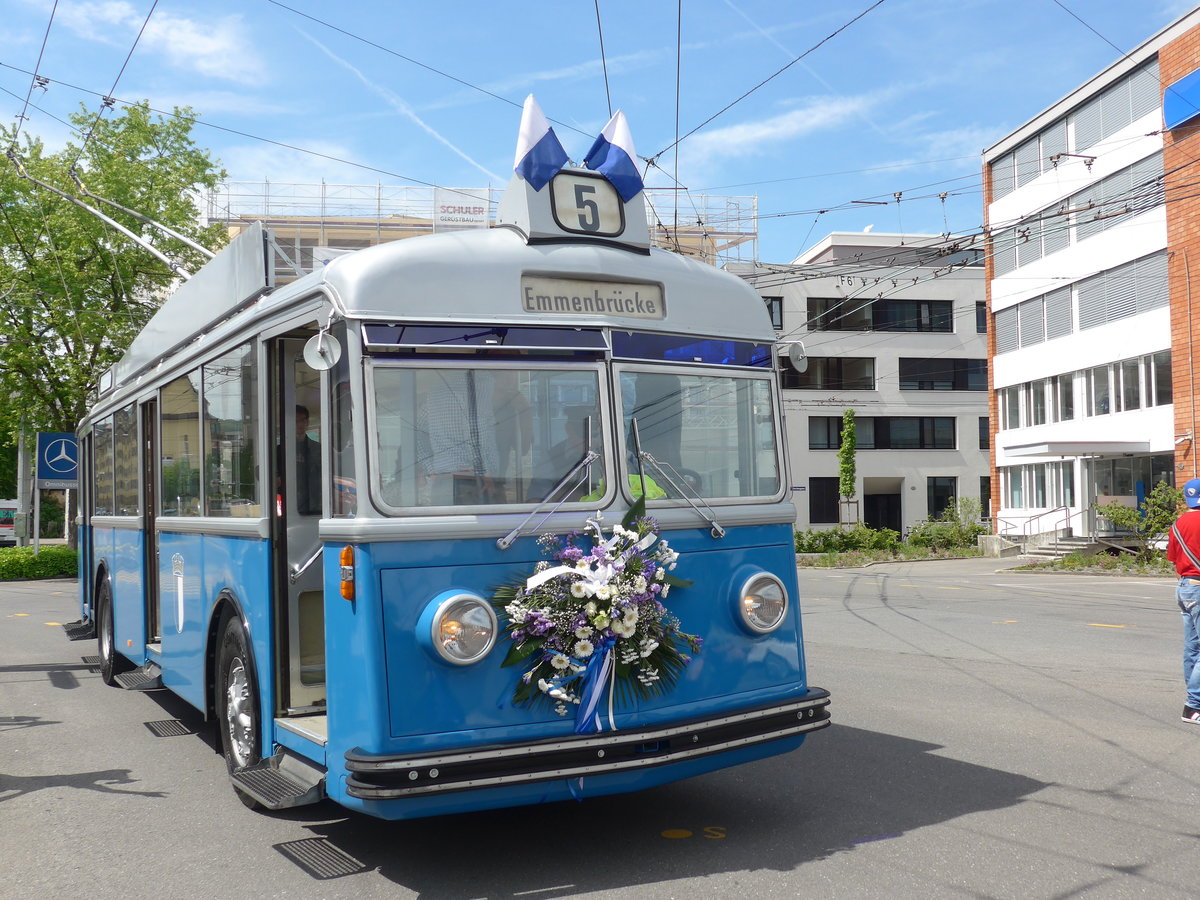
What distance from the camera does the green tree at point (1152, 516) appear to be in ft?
96.3

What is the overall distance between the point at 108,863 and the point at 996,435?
4198cm

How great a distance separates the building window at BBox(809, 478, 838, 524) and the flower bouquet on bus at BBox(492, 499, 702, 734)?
48.7 m

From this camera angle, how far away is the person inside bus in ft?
20.1

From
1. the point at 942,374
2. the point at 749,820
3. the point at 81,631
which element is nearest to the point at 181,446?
→ the point at 749,820

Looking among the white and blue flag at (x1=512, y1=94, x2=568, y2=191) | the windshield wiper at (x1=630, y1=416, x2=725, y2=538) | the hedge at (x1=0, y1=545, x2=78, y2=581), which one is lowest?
the hedge at (x1=0, y1=545, x2=78, y2=581)

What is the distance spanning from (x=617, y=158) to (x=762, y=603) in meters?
2.40

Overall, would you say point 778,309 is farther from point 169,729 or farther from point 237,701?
point 237,701

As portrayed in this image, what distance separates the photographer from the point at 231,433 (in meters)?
6.73

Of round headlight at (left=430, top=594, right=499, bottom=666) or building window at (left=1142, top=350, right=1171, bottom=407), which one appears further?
building window at (left=1142, top=350, right=1171, bottom=407)

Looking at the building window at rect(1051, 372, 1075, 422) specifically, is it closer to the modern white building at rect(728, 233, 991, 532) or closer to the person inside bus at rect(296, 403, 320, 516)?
the modern white building at rect(728, 233, 991, 532)

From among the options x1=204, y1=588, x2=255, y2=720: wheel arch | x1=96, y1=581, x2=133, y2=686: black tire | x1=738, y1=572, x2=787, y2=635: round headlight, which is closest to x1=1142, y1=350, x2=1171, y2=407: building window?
x1=96, y1=581, x2=133, y2=686: black tire

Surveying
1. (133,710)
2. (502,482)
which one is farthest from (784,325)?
(502,482)

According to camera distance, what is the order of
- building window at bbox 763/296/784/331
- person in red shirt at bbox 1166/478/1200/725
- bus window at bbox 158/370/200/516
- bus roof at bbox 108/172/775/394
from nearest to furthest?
bus roof at bbox 108/172/775/394, bus window at bbox 158/370/200/516, person in red shirt at bbox 1166/478/1200/725, building window at bbox 763/296/784/331

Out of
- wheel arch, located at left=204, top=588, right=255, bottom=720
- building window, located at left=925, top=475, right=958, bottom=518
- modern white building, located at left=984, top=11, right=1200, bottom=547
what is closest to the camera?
wheel arch, located at left=204, top=588, right=255, bottom=720
